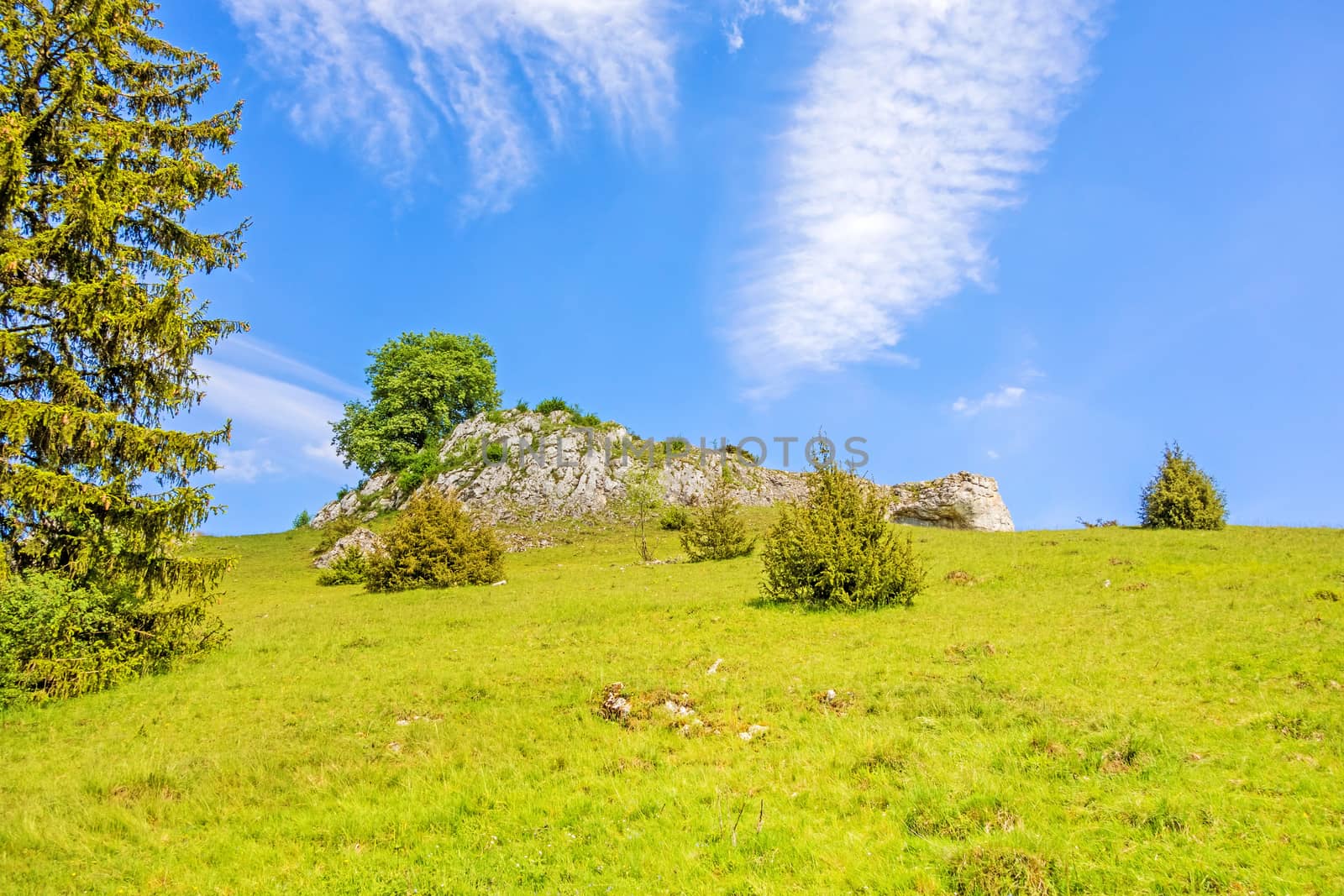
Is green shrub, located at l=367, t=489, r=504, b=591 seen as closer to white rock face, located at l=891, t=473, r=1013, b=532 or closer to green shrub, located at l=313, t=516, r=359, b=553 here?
green shrub, located at l=313, t=516, r=359, b=553

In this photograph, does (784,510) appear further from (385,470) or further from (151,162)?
(385,470)

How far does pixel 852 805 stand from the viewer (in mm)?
9430

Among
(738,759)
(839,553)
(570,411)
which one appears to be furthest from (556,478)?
(738,759)

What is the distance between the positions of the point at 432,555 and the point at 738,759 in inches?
1120

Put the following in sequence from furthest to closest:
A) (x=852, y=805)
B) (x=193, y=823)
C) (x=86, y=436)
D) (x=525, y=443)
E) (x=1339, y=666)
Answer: (x=525, y=443) → (x=86, y=436) → (x=1339, y=666) → (x=193, y=823) → (x=852, y=805)

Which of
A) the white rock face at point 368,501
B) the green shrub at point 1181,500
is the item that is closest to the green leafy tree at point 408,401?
the white rock face at point 368,501

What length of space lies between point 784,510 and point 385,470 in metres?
58.7

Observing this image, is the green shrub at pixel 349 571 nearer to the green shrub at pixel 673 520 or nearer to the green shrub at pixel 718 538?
the green shrub at pixel 718 538

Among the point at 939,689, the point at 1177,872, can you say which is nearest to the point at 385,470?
the point at 939,689

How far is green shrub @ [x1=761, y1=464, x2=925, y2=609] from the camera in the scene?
22.0 m

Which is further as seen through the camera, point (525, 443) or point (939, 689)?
point (525, 443)

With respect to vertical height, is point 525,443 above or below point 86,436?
above

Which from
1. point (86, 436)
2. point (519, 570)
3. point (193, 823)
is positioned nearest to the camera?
point (193, 823)

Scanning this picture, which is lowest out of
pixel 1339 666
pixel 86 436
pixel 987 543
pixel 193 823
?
pixel 193 823
